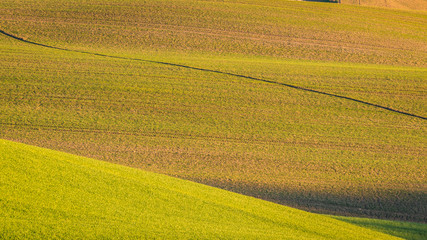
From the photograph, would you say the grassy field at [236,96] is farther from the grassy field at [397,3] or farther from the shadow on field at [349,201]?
the grassy field at [397,3]

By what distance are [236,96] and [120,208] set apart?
6256 mm

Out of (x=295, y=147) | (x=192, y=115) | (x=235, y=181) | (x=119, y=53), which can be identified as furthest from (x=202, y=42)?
(x=235, y=181)

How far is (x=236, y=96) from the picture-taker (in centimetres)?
998

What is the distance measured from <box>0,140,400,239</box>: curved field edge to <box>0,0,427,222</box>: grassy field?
4.64ft

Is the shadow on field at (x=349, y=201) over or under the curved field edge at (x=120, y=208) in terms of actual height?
under

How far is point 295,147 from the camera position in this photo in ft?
27.0

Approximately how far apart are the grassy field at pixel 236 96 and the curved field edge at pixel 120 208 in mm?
1416

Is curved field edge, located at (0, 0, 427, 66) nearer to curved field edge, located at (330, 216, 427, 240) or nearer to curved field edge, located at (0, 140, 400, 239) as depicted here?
curved field edge, located at (330, 216, 427, 240)

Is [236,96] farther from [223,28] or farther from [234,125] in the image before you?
[223,28]

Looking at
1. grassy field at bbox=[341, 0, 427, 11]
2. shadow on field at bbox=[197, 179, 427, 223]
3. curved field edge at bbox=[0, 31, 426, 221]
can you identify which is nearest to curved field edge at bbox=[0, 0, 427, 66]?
curved field edge at bbox=[0, 31, 426, 221]

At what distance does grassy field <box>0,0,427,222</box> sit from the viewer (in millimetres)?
7262

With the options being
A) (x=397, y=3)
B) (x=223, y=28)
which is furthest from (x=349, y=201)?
(x=397, y=3)

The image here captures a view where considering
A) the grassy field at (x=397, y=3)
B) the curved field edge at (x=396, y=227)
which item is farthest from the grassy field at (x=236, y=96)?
the grassy field at (x=397, y=3)

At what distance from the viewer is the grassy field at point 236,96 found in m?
7.26
